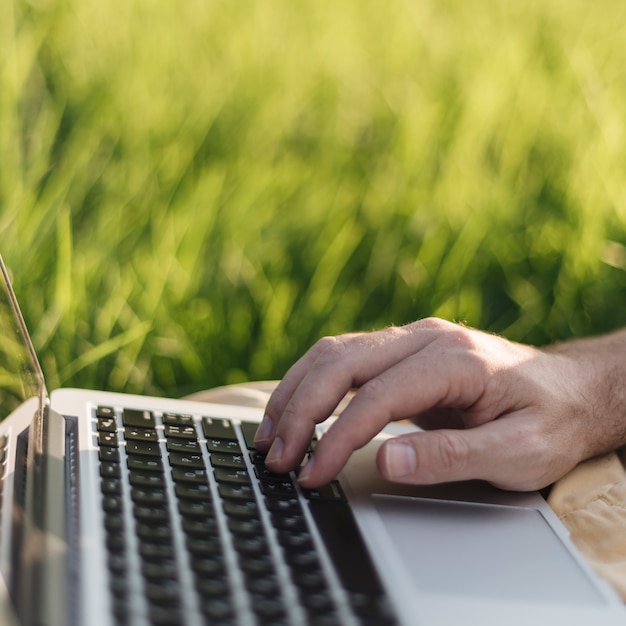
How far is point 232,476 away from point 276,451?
0.15 feet

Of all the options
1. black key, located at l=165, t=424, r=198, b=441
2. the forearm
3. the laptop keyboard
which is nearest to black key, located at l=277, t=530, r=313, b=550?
the laptop keyboard

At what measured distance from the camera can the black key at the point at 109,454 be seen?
900 mm

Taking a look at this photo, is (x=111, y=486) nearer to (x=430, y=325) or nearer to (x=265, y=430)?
(x=265, y=430)

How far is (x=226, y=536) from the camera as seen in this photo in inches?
30.5

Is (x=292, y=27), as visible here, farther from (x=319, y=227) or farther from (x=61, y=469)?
(x=61, y=469)

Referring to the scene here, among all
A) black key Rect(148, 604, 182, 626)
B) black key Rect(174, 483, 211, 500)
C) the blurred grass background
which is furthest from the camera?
the blurred grass background

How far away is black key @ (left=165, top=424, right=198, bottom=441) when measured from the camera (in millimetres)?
988

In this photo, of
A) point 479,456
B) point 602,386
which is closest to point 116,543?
point 479,456

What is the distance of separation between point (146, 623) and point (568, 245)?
1478 mm

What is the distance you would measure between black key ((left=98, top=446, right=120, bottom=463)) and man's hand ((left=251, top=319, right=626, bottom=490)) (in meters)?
0.14

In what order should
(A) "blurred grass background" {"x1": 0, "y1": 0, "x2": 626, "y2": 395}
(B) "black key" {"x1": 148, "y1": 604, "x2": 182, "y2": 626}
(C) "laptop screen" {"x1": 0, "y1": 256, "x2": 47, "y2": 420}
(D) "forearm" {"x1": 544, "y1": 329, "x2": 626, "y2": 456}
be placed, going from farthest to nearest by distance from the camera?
(A) "blurred grass background" {"x1": 0, "y1": 0, "x2": 626, "y2": 395} < (D) "forearm" {"x1": 544, "y1": 329, "x2": 626, "y2": 456} < (C) "laptop screen" {"x1": 0, "y1": 256, "x2": 47, "y2": 420} < (B) "black key" {"x1": 148, "y1": 604, "x2": 182, "y2": 626}

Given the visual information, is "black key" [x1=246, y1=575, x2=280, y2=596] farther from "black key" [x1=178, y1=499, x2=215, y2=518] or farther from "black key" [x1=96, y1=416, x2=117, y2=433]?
"black key" [x1=96, y1=416, x2=117, y2=433]

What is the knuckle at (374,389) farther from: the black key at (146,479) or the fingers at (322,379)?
the black key at (146,479)

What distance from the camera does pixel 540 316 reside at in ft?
6.03
